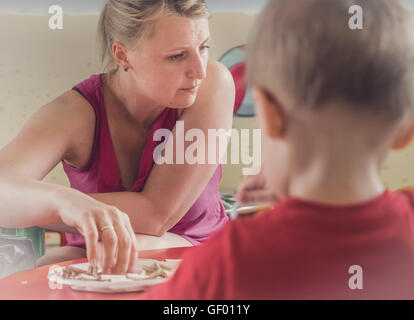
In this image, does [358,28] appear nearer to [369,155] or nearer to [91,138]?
[369,155]

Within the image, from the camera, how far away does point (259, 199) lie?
0.56 meters

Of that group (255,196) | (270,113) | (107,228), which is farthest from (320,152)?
(107,228)

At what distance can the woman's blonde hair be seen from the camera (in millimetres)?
825

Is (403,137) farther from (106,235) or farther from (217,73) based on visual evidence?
(217,73)

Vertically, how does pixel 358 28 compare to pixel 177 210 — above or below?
above

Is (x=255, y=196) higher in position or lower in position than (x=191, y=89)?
lower

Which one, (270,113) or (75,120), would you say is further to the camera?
(75,120)

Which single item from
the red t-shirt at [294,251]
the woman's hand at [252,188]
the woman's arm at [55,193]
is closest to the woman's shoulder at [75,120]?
the woman's arm at [55,193]

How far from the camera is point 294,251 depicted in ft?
1.36

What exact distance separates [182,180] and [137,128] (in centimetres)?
12

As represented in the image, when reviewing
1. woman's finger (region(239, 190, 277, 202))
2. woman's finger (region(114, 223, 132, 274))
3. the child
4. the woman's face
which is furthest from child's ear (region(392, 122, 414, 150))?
the woman's face

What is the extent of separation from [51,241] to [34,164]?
8.7 inches
